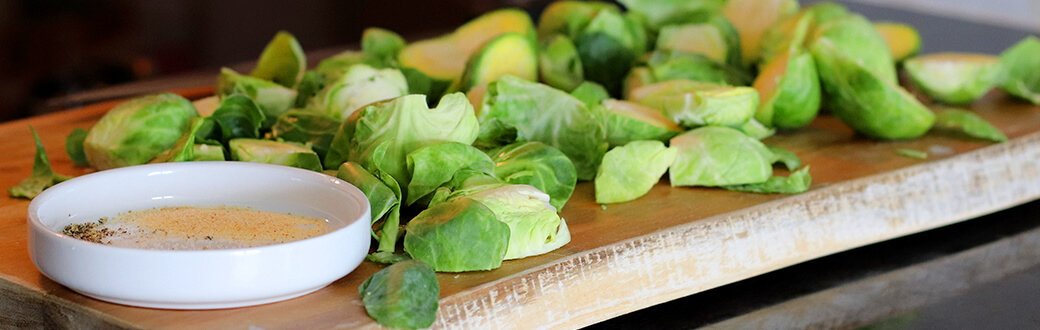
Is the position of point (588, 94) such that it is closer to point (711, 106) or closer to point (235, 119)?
point (711, 106)

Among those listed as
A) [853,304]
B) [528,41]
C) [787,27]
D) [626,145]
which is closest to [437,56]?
[528,41]

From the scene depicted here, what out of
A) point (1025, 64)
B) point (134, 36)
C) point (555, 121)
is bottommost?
point (134, 36)

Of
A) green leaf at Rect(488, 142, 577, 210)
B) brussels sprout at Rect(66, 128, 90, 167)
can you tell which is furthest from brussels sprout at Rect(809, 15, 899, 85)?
brussels sprout at Rect(66, 128, 90, 167)

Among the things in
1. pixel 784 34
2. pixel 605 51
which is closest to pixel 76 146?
pixel 605 51

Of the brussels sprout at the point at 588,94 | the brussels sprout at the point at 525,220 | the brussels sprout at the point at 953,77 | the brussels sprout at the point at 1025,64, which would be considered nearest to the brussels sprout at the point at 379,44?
the brussels sprout at the point at 588,94

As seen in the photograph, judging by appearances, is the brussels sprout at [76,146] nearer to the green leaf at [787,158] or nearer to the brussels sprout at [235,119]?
the brussels sprout at [235,119]

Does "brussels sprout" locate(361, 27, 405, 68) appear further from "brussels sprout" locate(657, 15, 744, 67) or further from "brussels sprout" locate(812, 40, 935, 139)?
"brussels sprout" locate(812, 40, 935, 139)

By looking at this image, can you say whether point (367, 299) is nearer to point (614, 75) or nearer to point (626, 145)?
point (626, 145)
